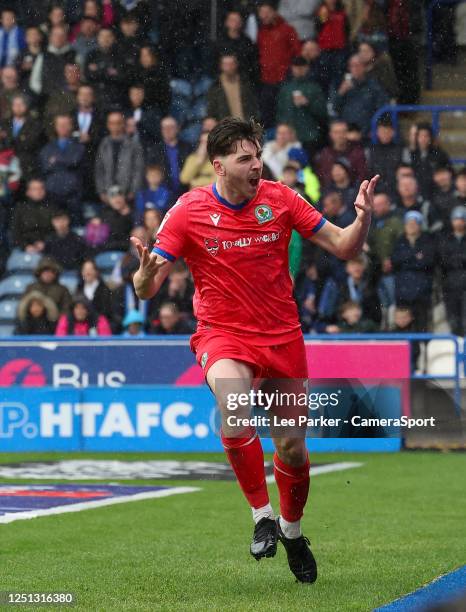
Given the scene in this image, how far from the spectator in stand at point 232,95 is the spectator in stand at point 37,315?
11.5ft

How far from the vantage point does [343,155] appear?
1725 cm

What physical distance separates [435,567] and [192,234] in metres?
2.10

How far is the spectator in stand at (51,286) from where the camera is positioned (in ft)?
55.0

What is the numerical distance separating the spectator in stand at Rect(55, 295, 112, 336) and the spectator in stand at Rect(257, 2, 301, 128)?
12.6ft

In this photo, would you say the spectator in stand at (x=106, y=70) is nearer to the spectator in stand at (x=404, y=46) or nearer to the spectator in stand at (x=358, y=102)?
the spectator in stand at (x=358, y=102)

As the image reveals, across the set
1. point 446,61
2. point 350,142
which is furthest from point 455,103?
point 350,142

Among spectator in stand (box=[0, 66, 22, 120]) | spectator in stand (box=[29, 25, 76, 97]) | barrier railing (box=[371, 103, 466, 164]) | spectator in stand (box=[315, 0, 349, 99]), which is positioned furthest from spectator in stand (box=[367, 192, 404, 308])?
spectator in stand (box=[0, 66, 22, 120])

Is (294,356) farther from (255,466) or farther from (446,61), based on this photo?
(446,61)

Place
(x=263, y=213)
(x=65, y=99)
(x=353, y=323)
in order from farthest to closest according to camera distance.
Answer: (x=65, y=99)
(x=353, y=323)
(x=263, y=213)

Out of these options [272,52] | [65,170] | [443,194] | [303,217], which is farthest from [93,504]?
[272,52]

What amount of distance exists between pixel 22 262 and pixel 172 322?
332 centimetres

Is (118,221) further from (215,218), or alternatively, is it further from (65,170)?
(215,218)

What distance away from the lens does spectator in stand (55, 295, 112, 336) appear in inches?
645

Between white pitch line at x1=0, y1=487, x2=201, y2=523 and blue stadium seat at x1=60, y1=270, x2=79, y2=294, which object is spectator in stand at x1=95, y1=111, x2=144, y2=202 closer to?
blue stadium seat at x1=60, y1=270, x2=79, y2=294
